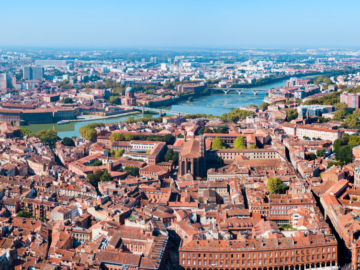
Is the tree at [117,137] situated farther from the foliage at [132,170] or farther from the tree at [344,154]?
the tree at [344,154]

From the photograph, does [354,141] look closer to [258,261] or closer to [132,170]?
[132,170]

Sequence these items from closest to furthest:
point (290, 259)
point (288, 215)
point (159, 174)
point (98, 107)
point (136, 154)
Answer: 1. point (290, 259)
2. point (288, 215)
3. point (159, 174)
4. point (136, 154)
5. point (98, 107)

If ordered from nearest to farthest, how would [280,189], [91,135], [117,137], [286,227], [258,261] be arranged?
1. [258,261]
2. [286,227]
3. [280,189]
4. [117,137]
5. [91,135]

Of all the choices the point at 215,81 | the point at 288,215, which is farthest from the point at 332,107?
the point at 215,81

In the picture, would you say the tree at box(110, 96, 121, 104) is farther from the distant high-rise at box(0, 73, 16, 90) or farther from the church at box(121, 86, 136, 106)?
the distant high-rise at box(0, 73, 16, 90)

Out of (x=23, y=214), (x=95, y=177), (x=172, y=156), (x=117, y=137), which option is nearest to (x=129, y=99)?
(x=117, y=137)

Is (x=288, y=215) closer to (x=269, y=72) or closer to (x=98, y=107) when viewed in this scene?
(x=98, y=107)
